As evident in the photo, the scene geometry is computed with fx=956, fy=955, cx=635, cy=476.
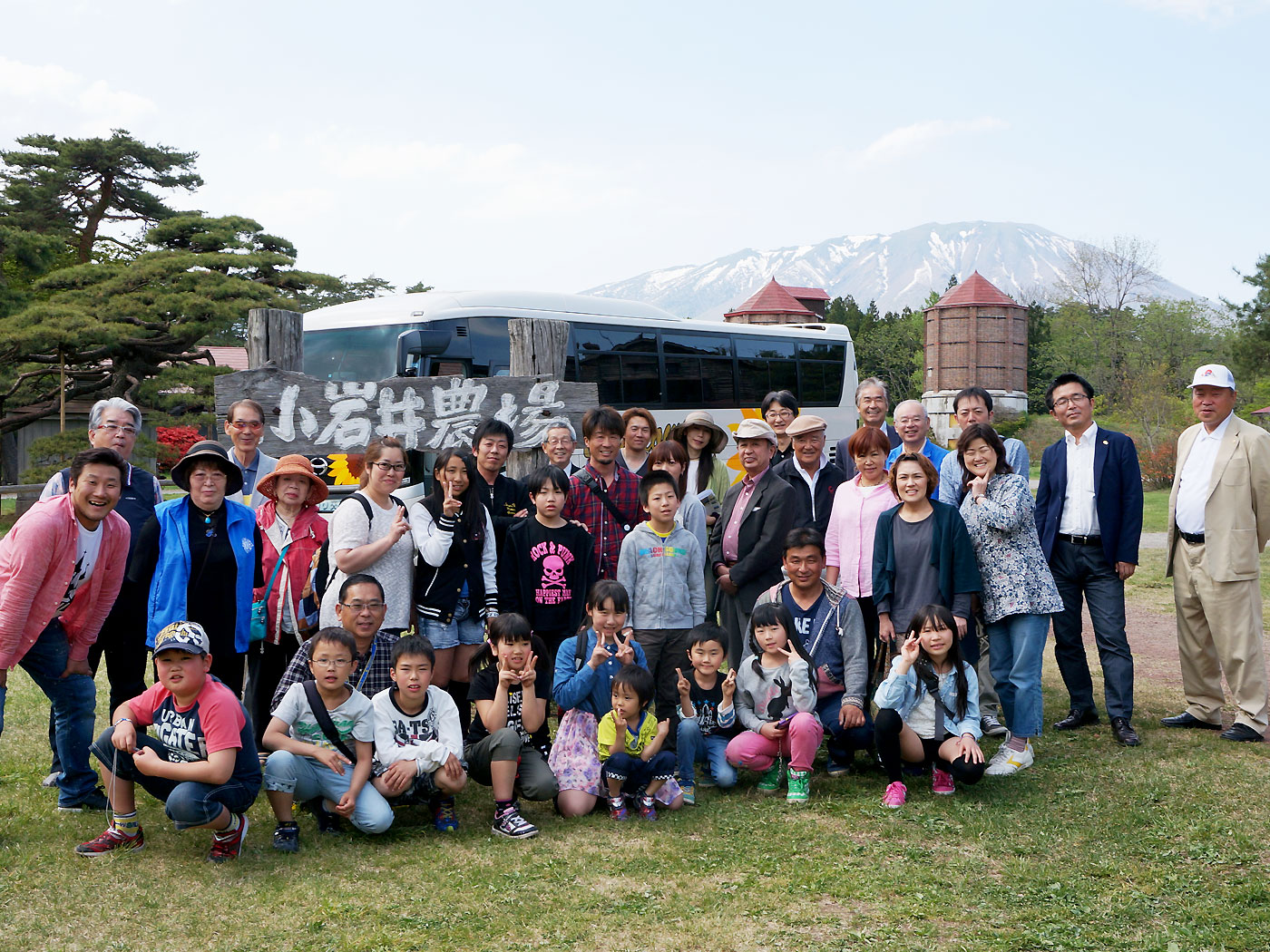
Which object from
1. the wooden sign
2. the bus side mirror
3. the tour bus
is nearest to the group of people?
the wooden sign

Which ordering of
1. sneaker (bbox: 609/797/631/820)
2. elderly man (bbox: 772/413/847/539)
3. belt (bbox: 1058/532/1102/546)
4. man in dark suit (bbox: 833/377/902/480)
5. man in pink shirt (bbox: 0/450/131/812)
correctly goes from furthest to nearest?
1. man in dark suit (bbox: 833/377/902/480)
2. elderly man (bbox: 772/413/847/539)
3. belt (bbox: 1058/532/1102/546)
4. sneaker (bbox: 609/797/631/820)
5. man in pink shirt (bbox: 0/450/131/812)

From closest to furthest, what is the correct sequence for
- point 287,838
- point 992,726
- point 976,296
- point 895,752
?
point 287,838 < point 895,752 < point 992,726 < point 976,296

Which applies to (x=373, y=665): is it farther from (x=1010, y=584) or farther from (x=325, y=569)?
(x=1010, y=584)

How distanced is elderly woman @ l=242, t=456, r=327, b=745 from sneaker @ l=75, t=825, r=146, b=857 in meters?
0.84

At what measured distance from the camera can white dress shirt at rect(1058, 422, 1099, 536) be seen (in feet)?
15.8

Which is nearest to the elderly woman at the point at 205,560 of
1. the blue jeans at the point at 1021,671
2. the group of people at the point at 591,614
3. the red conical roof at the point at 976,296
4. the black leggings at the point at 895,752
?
the group of people at the point at 591,614

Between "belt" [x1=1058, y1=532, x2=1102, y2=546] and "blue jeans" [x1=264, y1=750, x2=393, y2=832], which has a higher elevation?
"belt" [x1=1058, y1=532, x2=1102, y2=546]

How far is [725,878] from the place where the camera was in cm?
326

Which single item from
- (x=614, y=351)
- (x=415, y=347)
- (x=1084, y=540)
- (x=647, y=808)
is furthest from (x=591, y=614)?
(x=614, y=351)

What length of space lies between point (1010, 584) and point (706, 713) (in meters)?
1.54

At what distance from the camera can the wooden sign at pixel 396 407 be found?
493cm

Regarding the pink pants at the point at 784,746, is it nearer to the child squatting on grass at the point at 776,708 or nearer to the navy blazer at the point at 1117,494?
the child squatting on grass at the point at 776,708

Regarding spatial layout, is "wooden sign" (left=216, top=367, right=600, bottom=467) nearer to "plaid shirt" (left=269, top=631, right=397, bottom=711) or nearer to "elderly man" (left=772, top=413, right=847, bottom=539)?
"elderly man" (left=772, top=413, right=847, bottom=539)

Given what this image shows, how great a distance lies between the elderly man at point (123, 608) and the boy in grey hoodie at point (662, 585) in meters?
2.07
